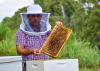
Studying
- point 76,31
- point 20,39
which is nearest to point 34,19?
point 20,39

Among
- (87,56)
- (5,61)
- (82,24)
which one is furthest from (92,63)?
(82,24)

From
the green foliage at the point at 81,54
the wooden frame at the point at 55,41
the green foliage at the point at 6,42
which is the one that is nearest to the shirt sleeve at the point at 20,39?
the wooden frame at the point at 55,41

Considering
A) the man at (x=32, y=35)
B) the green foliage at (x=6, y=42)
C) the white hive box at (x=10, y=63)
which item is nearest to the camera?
the white hive box at (x=10, y=63)

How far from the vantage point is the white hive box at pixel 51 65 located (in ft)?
21.0

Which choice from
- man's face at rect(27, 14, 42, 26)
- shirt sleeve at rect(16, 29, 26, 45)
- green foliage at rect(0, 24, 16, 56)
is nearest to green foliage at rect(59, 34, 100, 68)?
green foliage at rect(0, 24, 16, 56)

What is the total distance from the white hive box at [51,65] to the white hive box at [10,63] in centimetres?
35

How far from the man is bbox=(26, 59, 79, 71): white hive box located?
47cm

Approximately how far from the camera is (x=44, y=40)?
729 centimetres

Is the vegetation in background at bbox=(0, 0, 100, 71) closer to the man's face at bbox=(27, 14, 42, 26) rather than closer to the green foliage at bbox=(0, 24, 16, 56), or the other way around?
the green foliage at bbox=(0, 24, 16, 56)

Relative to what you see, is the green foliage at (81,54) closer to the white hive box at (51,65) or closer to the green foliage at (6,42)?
the green foliage at (6,42)

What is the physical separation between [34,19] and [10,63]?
1.77 meters

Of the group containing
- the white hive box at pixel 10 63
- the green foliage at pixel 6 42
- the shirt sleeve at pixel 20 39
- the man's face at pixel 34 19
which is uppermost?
the man's face at pixel 34 19

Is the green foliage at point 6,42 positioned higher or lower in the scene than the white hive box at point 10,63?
lower

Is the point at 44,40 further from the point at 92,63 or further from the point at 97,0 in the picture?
the point at 97,0
